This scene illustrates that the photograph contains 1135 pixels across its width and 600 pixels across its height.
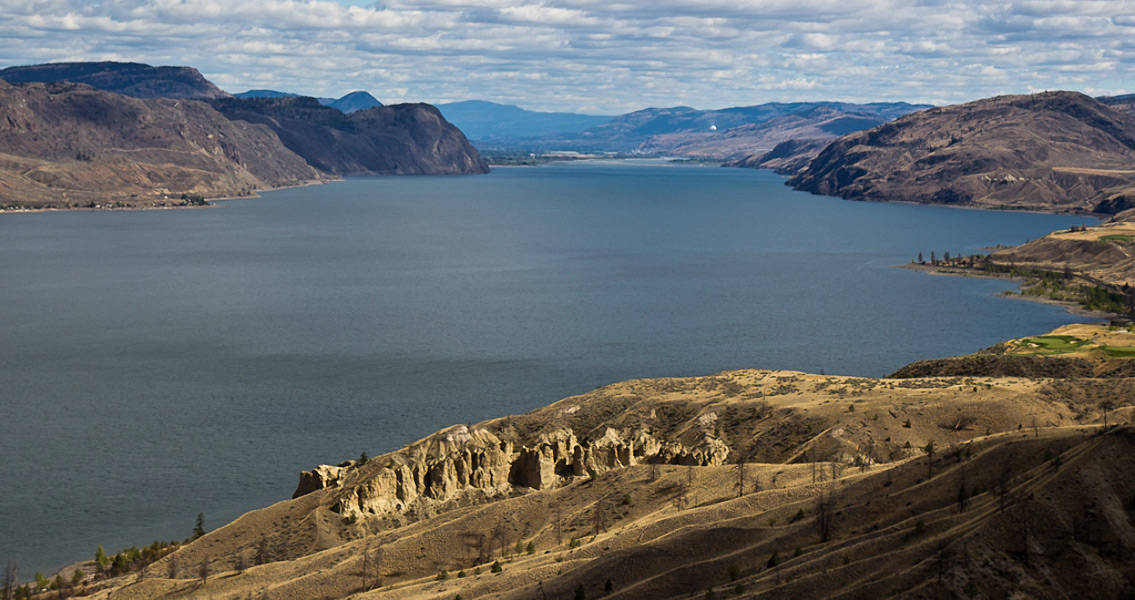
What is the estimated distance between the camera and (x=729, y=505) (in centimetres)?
5547

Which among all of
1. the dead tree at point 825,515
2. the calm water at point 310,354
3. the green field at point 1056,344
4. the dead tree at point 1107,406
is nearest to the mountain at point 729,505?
the dead tree at point 825,515

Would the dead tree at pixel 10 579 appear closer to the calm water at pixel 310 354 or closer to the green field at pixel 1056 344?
the calm water at pixel 310 354

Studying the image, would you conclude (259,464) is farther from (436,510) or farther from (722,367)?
(722,367)

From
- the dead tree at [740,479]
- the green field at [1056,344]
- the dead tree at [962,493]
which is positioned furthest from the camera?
the green field at [1056,344]

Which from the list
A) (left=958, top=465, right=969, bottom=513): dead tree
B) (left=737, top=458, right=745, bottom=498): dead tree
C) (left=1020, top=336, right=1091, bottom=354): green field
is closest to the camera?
(left=958, top=465, right=969, bottom=513): dead tree

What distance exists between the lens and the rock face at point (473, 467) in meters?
67.6

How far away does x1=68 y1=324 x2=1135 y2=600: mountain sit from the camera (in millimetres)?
45750

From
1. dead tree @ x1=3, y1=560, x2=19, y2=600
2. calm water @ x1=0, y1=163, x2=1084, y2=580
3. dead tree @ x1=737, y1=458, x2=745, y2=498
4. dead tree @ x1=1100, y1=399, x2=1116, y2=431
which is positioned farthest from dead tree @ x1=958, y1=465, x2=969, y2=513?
dead tree @ x1=3, y1=560, x2=19, y2=600

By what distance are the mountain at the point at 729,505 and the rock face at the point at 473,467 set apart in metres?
0.13

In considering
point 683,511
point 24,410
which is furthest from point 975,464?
point 24,410

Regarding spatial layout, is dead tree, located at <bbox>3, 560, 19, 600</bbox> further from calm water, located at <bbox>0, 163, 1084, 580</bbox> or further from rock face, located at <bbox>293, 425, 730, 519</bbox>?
rock face, located at <bbox>293, 425, 730, 519</bbox>

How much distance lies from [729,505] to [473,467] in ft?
67.4

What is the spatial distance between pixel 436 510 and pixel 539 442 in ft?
30.7

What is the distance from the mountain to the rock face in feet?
0.44
